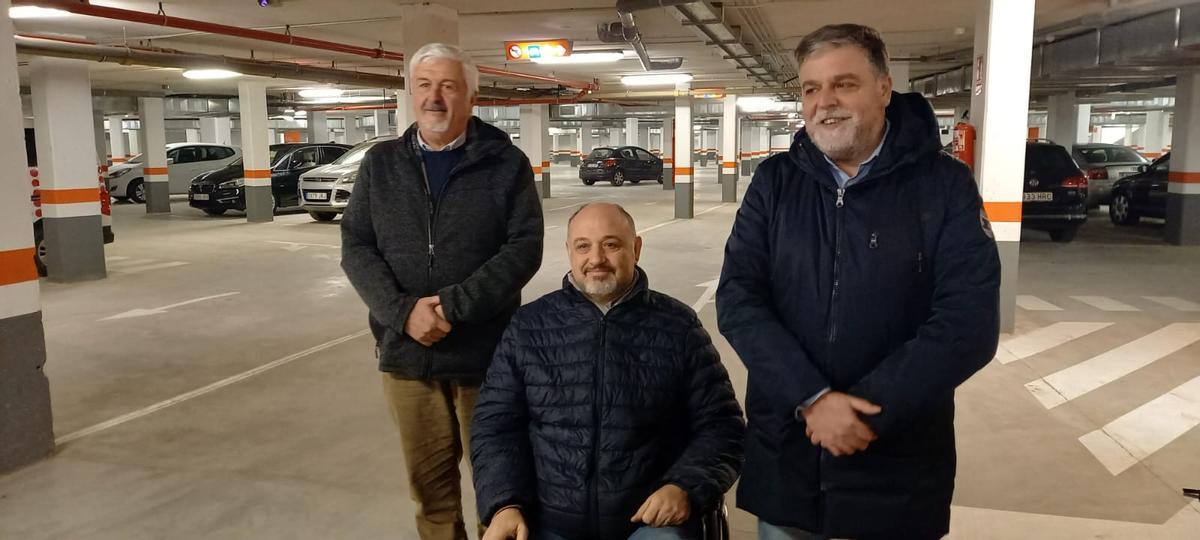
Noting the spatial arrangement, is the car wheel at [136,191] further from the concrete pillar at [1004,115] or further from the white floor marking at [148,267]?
the concrete pillar at [1004,115]

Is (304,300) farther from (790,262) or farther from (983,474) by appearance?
(790,262)

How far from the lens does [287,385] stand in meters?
5.02

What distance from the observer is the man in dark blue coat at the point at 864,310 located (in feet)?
5.44

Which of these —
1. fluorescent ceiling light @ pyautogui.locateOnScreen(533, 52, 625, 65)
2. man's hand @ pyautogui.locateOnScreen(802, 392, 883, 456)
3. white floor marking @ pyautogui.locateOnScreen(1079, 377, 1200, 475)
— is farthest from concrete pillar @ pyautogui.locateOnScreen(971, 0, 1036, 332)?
fluorescent ceiling light @ pyautogui.locateOnScreen(533, 52, 625, 65)

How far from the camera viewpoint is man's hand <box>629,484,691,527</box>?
1.95 meters

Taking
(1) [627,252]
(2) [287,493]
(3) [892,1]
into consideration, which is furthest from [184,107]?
(1) [627,252]

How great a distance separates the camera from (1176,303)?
7.16m

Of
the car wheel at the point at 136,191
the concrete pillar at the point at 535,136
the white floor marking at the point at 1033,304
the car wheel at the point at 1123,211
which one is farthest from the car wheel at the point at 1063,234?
the car wheel at the point at 136,191

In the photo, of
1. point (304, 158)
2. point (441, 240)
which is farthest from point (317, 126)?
point (441, 240)

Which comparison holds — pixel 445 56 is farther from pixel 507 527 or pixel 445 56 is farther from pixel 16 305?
pixel 16 305

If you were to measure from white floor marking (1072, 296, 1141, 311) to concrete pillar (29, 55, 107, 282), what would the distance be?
9.74 metres

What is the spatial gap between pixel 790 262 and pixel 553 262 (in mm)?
8100

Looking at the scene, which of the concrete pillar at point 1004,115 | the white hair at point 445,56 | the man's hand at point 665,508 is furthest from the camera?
the concrete pillar at point 1004,115

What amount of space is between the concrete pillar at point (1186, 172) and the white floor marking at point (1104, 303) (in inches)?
204
